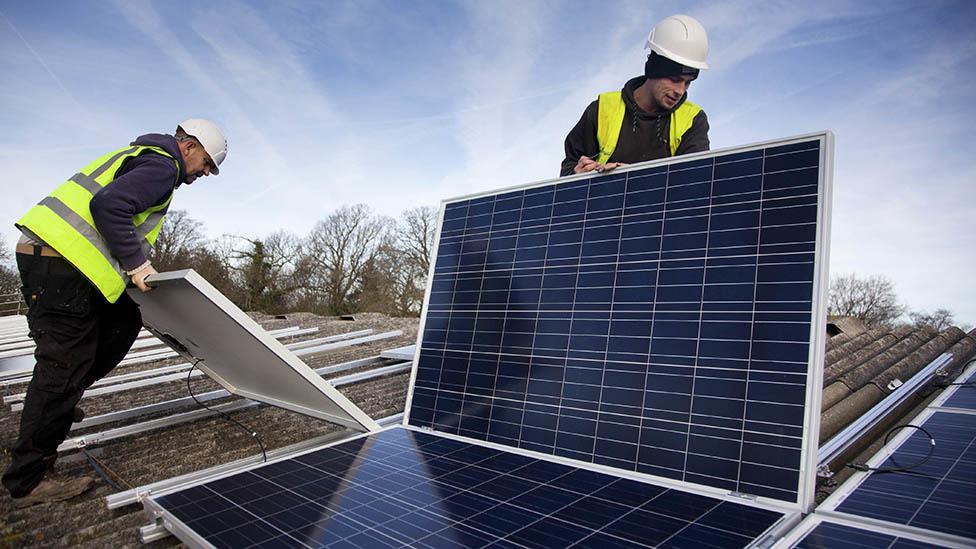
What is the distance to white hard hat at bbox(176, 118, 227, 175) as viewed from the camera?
4.20m

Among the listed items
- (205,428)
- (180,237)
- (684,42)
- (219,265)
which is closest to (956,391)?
(684,42)

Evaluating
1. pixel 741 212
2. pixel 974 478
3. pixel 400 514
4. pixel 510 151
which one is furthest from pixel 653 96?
pixel 510 151

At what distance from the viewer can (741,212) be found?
3279 millimetres

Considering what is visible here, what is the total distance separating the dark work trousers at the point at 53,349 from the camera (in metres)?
3.33

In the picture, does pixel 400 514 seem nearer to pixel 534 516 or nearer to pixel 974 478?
pixel 534 516

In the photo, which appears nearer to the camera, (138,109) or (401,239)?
(138,109)

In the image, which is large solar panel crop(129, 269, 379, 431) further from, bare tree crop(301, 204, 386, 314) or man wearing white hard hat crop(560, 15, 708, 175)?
bare tree crop(301, 204, 386, 314)

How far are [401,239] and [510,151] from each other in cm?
2209

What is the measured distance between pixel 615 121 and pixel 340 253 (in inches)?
1388

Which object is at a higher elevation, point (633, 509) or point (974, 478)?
point (974, 478)

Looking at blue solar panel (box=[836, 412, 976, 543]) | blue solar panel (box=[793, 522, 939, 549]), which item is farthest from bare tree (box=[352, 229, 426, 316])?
blue solar panel (box=[793, 522, 939, 549])

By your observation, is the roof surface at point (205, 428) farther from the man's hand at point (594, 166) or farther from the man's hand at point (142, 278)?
the man's hand at point (594, 166)

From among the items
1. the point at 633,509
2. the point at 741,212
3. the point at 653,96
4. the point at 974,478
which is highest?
the point at 653,96

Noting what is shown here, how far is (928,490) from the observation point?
270 centimetres
